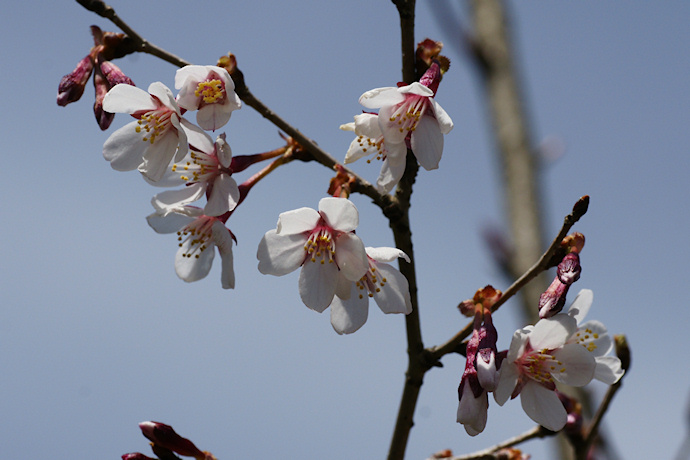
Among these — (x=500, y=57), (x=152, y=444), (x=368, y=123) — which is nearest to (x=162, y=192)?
(x=368, y=123)

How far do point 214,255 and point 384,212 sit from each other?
0.48 metres

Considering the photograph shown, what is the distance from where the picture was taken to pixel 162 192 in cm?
147

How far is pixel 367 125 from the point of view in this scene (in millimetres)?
1473

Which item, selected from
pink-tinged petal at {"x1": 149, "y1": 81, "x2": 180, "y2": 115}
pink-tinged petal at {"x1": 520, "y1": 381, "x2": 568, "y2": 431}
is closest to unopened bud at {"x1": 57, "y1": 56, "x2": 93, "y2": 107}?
pink-tinged petal at {"x1": 149, "y1": 81, "x2": 180, "y2": 115}

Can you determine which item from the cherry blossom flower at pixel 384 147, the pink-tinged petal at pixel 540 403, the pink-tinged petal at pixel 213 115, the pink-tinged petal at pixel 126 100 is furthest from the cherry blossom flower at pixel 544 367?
the pink-tinged petal at pixel 126 100

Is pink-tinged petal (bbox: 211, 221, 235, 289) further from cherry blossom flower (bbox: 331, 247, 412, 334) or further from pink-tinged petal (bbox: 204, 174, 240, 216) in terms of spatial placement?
cherry blossom flower (bbox: 331, 247, 412, 334)

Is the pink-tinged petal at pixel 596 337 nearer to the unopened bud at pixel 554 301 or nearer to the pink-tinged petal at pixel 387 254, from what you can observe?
the unopened bud at pixel 554 301

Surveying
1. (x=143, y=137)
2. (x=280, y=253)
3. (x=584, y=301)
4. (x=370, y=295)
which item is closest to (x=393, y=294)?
(x=370, y=295)

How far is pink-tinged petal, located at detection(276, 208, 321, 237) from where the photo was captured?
136cm

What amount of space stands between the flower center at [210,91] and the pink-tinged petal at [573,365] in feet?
3.13

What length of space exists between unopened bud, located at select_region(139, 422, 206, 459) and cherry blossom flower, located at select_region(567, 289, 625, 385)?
104 cm

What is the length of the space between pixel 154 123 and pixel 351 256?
0.60 m

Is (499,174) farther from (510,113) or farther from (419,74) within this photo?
(419,74)

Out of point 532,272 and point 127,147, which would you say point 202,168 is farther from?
point 532,272
